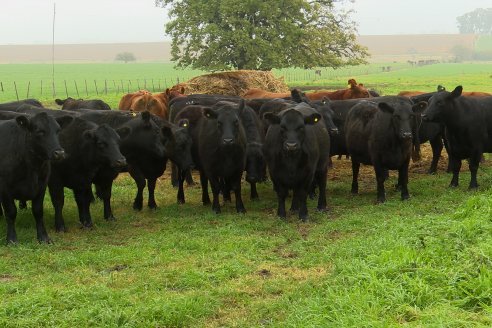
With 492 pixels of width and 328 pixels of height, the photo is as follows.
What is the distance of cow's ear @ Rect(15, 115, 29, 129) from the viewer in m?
8.12

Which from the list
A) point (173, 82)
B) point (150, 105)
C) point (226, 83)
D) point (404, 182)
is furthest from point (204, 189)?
point (173, 82)

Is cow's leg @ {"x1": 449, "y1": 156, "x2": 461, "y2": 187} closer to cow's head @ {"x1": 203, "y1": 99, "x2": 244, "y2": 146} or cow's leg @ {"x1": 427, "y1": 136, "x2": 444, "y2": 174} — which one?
cow's leg @ {"x1": 427, "y1": 136, "x2": 444, "y2": 174}

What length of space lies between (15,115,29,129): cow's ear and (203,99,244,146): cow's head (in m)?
3.10

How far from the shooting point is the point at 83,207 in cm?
962

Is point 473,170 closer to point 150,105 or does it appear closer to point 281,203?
point 281,203

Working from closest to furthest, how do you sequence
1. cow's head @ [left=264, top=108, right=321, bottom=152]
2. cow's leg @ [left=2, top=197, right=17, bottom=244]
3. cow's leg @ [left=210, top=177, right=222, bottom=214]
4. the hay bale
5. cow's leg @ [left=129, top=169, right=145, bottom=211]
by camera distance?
cow's leg @ [left=2, top=197, right=17, bottom=244], cow's head @ [left=264, top=108, right=321, bottom=152], cow's leg @ [left=210, top=177, right=222, bottom=214], cow's leg @ [left=129, top=169, right=145, bottom=211], the hay bale

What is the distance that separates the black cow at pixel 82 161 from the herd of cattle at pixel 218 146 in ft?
0.05

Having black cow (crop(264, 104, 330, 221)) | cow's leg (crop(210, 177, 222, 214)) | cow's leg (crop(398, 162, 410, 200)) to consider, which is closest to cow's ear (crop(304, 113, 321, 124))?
black cow (crop(264, 104, 330, 221))

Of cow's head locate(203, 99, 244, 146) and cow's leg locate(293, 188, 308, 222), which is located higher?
cow's head locate(203, 99, 244, 146)

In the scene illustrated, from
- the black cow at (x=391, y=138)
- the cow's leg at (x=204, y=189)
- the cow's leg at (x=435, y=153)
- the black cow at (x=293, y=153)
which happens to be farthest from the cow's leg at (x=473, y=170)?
the cow's leg at (x=204, y=189)

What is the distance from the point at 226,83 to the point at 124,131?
11.3 metres

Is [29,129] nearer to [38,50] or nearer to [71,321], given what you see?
[71,321]

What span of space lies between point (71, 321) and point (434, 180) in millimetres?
8939

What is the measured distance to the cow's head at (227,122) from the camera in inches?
387
